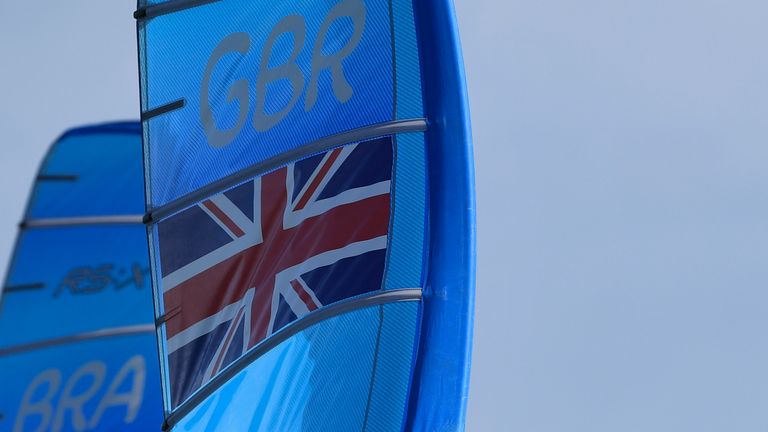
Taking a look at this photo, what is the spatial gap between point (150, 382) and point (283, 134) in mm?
4434

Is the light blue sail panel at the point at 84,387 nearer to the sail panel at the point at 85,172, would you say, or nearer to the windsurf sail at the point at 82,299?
the windsurf sail at the point at 82,299

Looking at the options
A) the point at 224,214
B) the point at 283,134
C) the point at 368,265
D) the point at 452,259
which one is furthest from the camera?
the point at 224,214

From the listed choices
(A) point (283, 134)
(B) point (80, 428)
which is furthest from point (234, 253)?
(B) point (80, 428)

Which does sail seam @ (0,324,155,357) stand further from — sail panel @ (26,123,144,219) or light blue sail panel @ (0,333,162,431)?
sail panel @ (26,123,144,219)

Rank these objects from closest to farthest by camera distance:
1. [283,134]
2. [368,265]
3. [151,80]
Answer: [368,265]
[283,134]
[151,80]

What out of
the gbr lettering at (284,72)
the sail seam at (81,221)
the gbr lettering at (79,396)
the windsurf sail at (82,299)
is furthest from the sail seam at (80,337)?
the gbr lettering at (284,72)

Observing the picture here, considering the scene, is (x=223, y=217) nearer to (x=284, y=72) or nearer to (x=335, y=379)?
(x=284, y=72)

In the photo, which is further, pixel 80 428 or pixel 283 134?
pixel 80 428

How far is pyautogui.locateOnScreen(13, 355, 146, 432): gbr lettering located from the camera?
7207mm

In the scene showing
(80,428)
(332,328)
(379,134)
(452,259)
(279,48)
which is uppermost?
(279,48)

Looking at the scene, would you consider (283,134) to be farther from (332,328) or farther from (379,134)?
(332,328)

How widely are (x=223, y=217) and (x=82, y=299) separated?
3902 mm

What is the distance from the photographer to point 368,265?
10.1ft

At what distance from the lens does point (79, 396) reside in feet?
24.0
